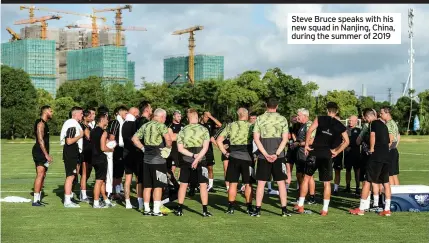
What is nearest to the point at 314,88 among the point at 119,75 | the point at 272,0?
the point at 272,0

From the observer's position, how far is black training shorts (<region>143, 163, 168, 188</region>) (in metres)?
11.6

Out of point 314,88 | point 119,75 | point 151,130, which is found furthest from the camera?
point 119,75

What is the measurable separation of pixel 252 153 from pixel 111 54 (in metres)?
152

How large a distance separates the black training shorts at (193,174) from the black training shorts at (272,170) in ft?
3.18

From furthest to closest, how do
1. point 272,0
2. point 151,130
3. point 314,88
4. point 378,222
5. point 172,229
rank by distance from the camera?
point 314,88, point 151,130, point 378,222, point 172,229, point 272,0

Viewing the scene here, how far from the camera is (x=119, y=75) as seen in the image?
503 ft

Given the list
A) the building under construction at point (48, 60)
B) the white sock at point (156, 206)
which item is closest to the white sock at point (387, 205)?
the white sock at point (156, 206)

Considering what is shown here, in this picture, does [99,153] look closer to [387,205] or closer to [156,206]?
[156,206]

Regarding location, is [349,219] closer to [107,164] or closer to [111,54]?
[107,164]

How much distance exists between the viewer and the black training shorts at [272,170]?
1162cm

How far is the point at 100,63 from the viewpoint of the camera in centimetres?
16025

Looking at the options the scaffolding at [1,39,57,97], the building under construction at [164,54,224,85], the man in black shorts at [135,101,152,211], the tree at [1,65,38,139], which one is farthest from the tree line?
the scaffolding at [1,39,57,97]

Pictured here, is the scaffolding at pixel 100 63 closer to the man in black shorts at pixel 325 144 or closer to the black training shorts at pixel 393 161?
the black training shorts at pixel 393 161

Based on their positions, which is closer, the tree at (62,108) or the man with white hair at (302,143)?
the man with white hair at (302,143)
